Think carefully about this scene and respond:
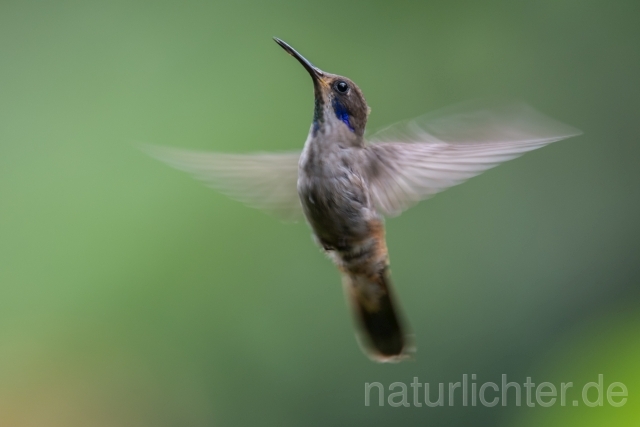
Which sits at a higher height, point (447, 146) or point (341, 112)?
point (341, 112)

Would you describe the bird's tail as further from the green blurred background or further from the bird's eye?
the green blurred background

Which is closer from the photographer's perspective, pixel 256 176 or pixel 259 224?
pixel 256 176

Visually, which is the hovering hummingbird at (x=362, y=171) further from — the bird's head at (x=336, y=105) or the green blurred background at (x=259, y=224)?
the green blurred background at (x=259, y=224)

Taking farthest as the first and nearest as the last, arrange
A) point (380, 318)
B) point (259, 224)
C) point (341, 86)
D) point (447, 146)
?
point (259, 224) < point (380, 318) < point (341, 86) < point (447, 146)

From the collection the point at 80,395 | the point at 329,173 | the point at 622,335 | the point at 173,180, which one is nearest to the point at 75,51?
the point at 173,180

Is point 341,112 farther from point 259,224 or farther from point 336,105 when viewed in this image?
point 259,224

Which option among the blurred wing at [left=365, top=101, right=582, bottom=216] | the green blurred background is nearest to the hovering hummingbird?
the blurred wing at [left=365, top=101, right=582, bottom=216]

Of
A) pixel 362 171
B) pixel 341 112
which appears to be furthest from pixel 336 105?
pixel 362 171
